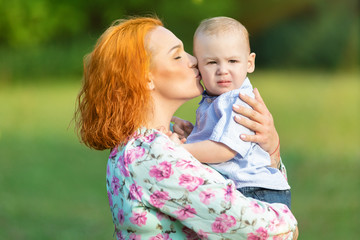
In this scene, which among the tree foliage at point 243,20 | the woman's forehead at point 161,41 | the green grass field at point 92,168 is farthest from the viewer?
the tree foliage at point 243,20

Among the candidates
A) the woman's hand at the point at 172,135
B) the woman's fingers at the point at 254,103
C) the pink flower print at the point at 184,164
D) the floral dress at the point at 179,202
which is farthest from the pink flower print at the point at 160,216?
the woman's fingers at the point at 254,103

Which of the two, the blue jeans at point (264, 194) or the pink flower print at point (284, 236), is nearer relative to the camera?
the pink flower print at point (284, 236)

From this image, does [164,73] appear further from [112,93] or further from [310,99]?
[310,99]

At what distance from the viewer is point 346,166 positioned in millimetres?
10406

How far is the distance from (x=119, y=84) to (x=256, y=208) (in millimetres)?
735

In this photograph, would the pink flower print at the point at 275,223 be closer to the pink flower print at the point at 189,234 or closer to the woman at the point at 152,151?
the woman at the point at 152,151

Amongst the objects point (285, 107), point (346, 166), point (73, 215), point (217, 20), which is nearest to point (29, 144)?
point (73, 215)

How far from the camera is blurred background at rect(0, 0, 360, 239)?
829 cm

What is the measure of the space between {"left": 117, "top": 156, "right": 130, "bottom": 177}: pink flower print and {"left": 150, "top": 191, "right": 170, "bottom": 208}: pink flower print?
13 cm

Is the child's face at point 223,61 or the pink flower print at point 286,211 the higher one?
the child's face at point 223,61

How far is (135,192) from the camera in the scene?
2.46 m

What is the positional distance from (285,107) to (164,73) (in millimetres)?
13606

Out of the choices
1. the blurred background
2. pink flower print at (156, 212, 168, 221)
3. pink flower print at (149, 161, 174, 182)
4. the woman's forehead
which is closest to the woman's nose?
the woman's forehead

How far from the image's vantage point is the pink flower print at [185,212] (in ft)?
7.87
